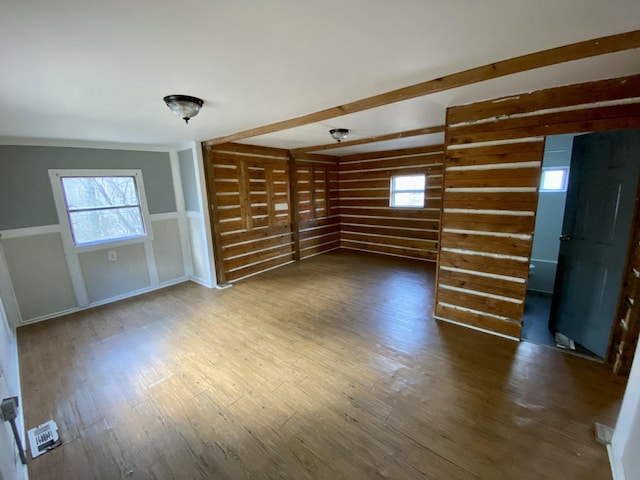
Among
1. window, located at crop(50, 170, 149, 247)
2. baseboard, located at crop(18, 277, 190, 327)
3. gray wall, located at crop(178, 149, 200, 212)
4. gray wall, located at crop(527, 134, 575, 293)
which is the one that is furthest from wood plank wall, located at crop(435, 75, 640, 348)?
window, located at crop(50, 170, 149, 247)

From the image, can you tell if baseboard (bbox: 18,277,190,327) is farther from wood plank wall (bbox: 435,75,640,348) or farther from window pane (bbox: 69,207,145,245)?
wood plank wall (bbox: 435,75,640,348)

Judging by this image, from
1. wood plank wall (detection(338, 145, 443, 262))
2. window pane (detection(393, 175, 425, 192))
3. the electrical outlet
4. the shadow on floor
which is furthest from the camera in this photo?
window pane (detection(393, 175, 425, 192))

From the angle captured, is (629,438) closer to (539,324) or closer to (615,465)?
(615,465)

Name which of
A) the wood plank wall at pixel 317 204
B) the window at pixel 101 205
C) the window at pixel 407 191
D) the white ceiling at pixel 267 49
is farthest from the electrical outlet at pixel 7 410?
the window at pixel 407 191

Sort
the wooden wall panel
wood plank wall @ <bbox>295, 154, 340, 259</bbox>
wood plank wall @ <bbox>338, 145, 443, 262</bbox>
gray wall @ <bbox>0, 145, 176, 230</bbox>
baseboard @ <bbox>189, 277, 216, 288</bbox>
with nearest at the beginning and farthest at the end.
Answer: gray wall @ <bbox>0, 145, 176, 230</bbox> < the wooden wall panel < baseboard @ <bbox>189, 277, 216, 288</bbox> < wood plank wall @ <bbox>338, 145, 443, 262</bbox> < wood plank wall @ <bbox>295, 154, 340, 259</bbox>

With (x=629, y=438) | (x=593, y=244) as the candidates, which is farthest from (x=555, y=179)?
(x=629, y=438)

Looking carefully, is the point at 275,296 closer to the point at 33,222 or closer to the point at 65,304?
the point at 65,304

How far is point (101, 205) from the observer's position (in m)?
3.82

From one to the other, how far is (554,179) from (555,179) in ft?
0.04

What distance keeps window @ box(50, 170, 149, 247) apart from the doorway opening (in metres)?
5.50

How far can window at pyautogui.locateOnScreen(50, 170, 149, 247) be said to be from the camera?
3.53 metres

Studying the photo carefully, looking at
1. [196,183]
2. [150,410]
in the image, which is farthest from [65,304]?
[150,410]

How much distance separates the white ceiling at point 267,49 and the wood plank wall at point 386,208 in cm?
305

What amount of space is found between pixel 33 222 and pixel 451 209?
5.09m
